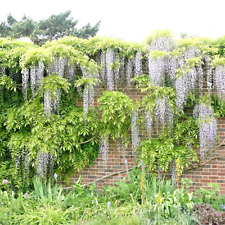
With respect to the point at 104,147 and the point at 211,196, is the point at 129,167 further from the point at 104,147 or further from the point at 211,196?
the point at 211,196

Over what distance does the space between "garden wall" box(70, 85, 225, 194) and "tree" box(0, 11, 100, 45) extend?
31.3 feet

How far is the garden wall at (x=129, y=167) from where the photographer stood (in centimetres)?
474

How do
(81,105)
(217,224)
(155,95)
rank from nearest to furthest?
(217,224), (155,95), (81,105)

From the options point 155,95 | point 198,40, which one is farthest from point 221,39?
point 155,95

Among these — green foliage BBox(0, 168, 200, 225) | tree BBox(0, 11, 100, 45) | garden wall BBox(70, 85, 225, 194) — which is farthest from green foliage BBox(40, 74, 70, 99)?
tree BBox(0, 11, 100, 45)

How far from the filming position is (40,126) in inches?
182

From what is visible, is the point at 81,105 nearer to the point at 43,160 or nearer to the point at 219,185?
the point at 43,160

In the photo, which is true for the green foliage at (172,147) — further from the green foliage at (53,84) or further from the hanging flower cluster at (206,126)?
the green foliage at (53,84)

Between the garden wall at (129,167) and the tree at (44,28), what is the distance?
953cm

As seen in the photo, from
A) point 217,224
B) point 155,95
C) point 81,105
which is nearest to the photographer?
point 217,224

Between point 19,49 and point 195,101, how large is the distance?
2.88 meters

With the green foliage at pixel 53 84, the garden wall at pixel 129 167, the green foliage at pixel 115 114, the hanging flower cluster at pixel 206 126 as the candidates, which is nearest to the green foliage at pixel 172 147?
the hanging flower cluster at pixel 206 126

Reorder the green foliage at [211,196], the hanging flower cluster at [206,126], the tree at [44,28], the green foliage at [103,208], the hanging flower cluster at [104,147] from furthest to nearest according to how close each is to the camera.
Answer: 1. the tree at [44,28]
2. the hanging flower cluster at [104,147]
3. the hanging flower cluster at [206,126]
4. the green foliage at [211,196]
5. the green foliage at [103,208]

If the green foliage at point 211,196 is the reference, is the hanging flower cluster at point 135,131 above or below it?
above
